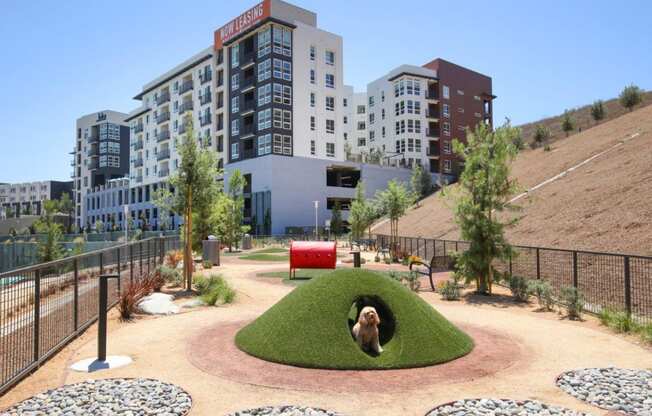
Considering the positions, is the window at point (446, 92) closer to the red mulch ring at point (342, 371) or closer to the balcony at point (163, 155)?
the balcony at point (163, 155)

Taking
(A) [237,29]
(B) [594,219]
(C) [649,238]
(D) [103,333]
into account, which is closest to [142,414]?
(D) [103,333]

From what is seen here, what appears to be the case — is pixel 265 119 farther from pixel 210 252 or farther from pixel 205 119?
pixel 210 252

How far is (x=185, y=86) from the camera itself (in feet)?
224

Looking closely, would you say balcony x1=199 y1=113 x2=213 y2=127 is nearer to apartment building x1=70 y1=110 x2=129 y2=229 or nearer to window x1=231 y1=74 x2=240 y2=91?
window x1=231 y1=74 x2=240 y2=91

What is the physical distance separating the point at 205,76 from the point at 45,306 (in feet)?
202

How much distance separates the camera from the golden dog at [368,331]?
7.20 m

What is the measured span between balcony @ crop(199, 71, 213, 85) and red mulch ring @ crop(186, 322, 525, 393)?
6107 centimetres

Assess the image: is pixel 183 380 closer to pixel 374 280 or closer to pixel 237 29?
pixel 374 280

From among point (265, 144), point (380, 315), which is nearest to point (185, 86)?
point (265, 144)

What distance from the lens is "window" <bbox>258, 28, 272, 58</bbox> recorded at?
2169 inches

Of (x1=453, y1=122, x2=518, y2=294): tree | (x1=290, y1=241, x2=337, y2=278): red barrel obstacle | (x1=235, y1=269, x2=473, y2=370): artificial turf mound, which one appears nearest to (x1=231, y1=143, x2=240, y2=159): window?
(x1=290, y1=241, x2=337, y2=278): red barrel obstacle

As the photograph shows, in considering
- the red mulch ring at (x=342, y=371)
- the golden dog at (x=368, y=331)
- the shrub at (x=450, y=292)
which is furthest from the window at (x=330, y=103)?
the golden dog at (x=368, y=331)

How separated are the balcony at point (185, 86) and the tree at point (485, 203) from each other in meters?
60.2

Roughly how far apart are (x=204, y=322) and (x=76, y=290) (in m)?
2.86
